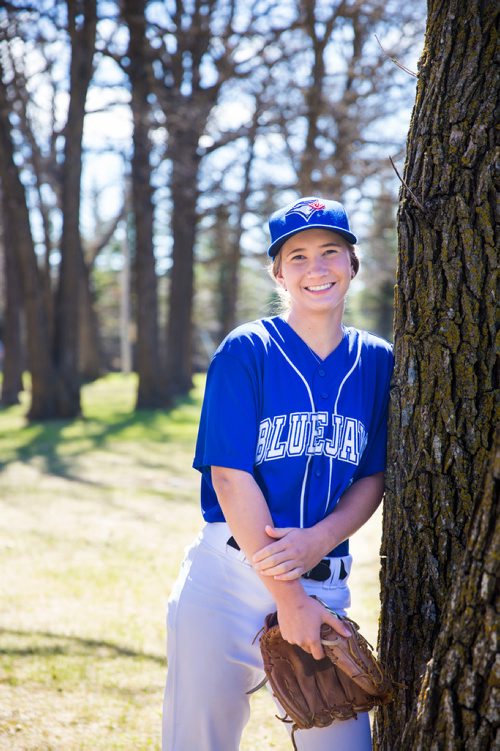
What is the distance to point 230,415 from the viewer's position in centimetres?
235

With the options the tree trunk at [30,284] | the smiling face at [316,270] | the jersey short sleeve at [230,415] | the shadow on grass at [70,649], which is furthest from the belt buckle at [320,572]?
the tree trunk at [30,284]

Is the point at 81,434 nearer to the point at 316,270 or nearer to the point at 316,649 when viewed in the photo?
the point at 316,270

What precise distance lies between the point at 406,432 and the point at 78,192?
14408mm

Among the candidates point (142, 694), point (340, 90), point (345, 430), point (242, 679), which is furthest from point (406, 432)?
point (340, 90)

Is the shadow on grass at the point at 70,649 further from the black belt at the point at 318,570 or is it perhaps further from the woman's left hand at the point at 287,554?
the woman's left hand at the point at 287,554

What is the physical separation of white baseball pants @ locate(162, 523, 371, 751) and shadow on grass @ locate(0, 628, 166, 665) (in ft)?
7.95

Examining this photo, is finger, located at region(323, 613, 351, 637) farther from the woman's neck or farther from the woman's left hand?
the woman's neck

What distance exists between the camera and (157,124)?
56.2ft

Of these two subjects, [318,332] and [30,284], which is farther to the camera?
→ [30,284]

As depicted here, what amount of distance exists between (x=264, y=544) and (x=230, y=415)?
14.8 inches

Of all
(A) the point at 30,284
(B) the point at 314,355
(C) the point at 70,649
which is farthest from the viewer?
(A) the point at 30,284

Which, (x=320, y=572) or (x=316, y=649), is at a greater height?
(x=320, y=572)

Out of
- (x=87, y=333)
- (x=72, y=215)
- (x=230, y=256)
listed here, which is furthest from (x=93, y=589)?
(x=87, y=333)

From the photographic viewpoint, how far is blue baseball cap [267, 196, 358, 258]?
2.49m
